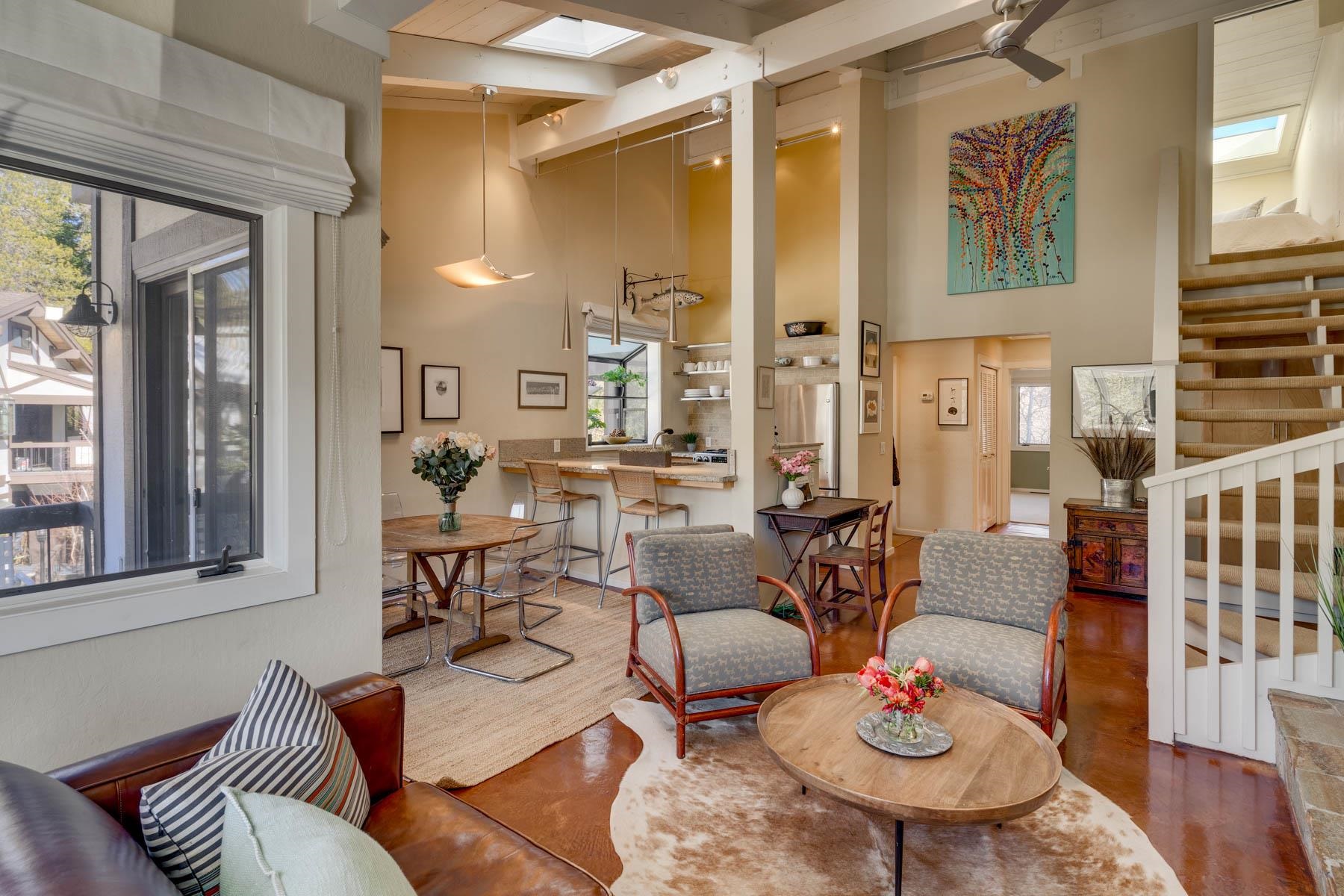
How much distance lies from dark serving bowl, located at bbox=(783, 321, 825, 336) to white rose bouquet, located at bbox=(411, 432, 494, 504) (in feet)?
13.4

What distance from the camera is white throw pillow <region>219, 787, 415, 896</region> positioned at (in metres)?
0.90

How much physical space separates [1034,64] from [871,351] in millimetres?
3059

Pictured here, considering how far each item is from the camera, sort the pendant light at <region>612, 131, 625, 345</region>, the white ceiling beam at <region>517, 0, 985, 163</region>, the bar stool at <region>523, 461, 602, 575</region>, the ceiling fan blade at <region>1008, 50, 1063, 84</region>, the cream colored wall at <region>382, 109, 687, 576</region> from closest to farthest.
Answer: the ceiling fan blade at <region>1008, 50, 1063, 84</region> → the white ceiling beam at <region>517, 0, 985, 163</region> → the cream colored wall at <region>382, 109, 687, 576</region> → the bar stool at <region>523, 461, 602, 575</region> → the pendant light at <region>612, 131, 625, 345</region>

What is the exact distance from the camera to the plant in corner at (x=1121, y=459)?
5234mm

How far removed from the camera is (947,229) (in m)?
6.32

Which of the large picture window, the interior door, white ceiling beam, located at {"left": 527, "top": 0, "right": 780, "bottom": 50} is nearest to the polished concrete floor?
the large picture window

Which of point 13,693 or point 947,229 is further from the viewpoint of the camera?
point 947,229

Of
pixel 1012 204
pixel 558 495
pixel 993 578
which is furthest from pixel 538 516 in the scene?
pixel 1012 204

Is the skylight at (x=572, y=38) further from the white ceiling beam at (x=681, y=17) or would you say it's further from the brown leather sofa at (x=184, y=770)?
the brown leather sofa at (x=184, y=770)

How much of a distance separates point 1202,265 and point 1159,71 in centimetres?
161

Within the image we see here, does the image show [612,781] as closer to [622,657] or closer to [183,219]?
[622,657]

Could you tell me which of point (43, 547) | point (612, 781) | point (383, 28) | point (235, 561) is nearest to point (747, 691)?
point (612, 781)

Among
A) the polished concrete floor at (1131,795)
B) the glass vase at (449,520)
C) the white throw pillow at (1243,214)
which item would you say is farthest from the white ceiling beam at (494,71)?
the white throw pillow at (1243,214)

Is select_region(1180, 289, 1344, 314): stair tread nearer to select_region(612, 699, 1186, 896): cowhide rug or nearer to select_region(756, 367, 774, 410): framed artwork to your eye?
select_region(756, 367, 774, 410): framed artwork
